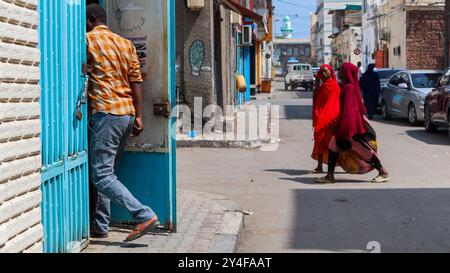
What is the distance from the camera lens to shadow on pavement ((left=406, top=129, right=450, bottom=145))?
15111 mm

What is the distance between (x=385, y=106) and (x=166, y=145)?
16.4m

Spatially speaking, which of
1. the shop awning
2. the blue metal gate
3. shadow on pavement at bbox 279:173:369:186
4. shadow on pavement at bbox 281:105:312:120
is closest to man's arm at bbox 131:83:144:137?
the blue metal gate

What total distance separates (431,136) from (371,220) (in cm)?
934

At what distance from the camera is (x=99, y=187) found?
5711mm

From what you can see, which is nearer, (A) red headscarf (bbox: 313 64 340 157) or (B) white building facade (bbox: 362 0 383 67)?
(A) red headscarf (bbox: 313 64 340 157)

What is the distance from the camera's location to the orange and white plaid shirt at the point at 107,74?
5699mm

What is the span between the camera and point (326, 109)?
1034 cm

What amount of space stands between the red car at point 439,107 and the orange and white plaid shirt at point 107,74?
11.0m

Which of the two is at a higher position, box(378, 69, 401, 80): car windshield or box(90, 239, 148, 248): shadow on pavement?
box(378, 69, 401, 80): car windshield

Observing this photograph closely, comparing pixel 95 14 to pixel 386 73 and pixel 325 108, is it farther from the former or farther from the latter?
pixel 386 73

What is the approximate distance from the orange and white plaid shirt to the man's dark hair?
0.18m

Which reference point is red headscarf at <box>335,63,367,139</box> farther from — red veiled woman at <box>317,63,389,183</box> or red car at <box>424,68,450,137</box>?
red car at <box>424,68,450,137</box>
